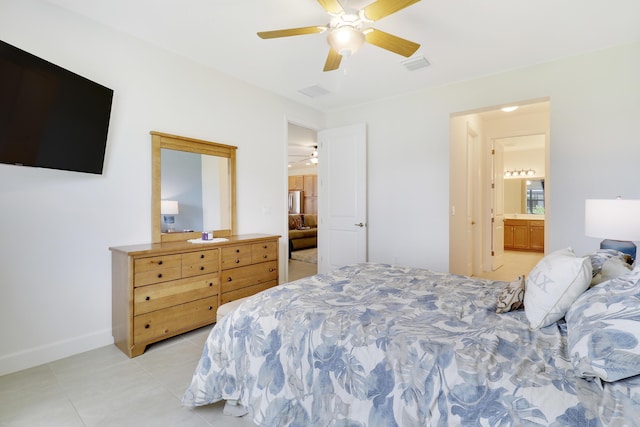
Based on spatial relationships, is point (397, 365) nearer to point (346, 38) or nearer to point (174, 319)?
point (346, 38)

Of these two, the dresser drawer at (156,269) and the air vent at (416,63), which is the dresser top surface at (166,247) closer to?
Result: the dresser drawer at (156,269)

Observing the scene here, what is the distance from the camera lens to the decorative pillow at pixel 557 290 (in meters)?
1.34

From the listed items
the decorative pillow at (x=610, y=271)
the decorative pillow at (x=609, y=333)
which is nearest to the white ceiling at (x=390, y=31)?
the decorative pillow at (x=610, y=271)

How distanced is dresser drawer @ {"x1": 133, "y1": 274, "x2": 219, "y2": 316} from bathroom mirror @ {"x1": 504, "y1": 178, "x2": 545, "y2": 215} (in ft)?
28.8

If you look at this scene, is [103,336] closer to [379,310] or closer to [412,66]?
[379,310]

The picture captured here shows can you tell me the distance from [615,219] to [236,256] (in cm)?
310

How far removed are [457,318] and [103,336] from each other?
110 inches

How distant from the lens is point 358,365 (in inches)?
49.8

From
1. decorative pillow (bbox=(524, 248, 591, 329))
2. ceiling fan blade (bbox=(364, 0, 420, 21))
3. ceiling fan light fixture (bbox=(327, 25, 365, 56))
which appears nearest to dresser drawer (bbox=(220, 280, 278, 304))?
ceiling fan light fixture (bbox=(327, 25, 365, 56))

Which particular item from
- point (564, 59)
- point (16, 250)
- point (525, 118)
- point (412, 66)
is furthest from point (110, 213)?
point (525, 118)

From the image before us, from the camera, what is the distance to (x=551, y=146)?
3211 mm

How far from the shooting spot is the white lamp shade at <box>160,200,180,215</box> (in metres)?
3.00

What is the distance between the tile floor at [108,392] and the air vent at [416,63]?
133 inches

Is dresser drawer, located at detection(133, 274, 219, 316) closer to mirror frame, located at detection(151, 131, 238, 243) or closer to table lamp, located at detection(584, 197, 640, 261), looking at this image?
mirror frame, located at detection(151, 131, 238, 243)
